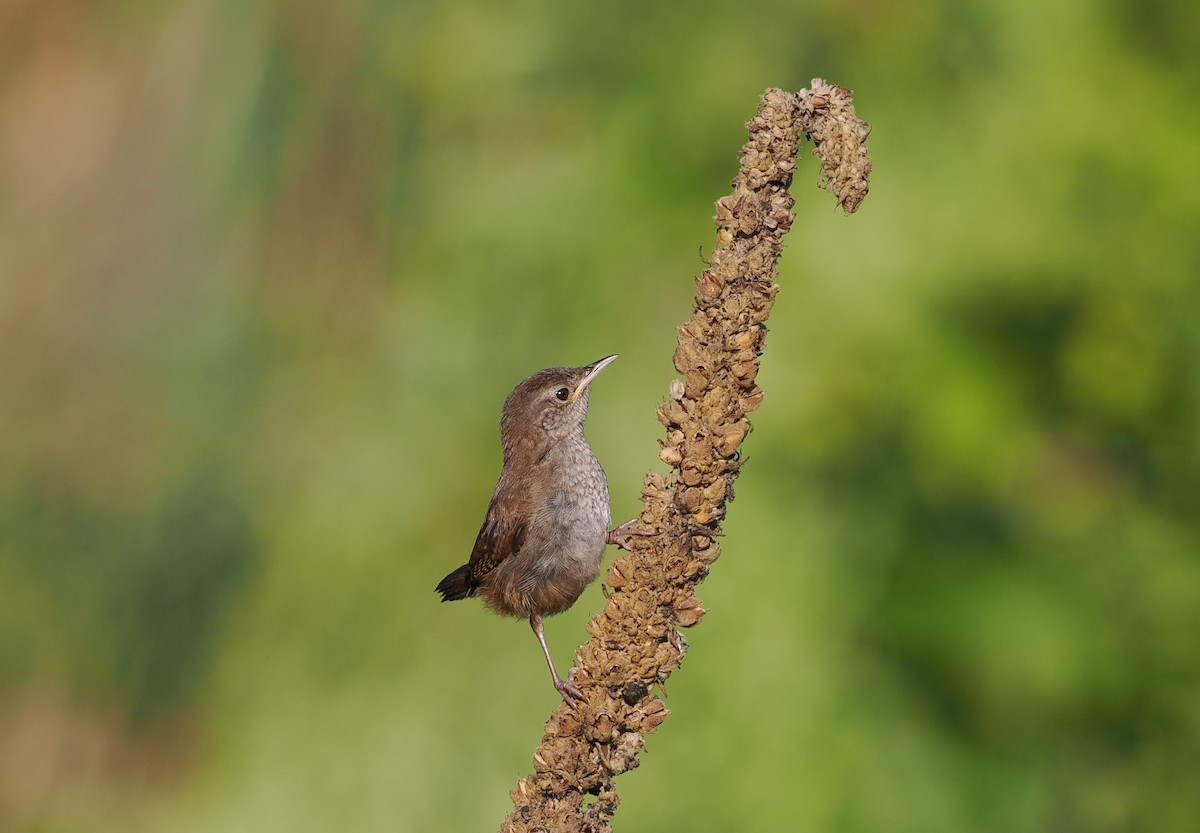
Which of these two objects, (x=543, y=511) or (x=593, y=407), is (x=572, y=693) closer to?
(x=543, y=511)

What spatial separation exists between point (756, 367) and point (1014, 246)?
3859 mm

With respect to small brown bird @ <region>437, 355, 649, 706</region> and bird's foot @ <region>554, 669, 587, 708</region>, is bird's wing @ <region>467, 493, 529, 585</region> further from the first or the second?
bird's foot @ <region>554, 669, 587, 708</region>

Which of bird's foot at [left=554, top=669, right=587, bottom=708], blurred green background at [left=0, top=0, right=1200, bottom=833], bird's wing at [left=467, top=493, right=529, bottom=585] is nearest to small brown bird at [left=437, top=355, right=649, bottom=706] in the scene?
bird's wing at [left=467, top=493, right=529, bottom=585]

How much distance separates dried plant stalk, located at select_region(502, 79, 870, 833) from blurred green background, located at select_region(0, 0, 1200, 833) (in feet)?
9.69

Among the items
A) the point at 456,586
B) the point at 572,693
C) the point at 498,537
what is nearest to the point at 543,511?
the point at 498,537

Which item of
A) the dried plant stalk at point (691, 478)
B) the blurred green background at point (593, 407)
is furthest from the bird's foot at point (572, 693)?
the blurred green background at point (593, 407)

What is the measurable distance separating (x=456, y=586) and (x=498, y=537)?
17.6 inches

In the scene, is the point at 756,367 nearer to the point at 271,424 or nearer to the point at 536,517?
the point at 536,517

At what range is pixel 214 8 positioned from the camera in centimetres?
559

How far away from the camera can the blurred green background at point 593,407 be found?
18.1 ft

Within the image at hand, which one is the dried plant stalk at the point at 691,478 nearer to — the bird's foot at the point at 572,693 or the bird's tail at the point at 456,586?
the bird's foot at the point at 572,693

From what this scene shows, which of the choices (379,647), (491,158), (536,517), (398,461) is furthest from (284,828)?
(491,158)

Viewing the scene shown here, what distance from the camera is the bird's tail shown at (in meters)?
4.72

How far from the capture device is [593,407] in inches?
238
